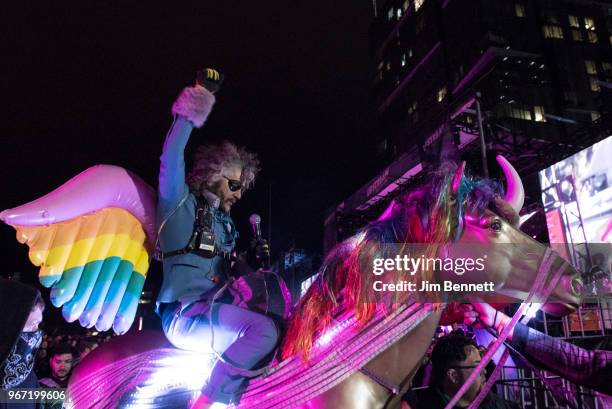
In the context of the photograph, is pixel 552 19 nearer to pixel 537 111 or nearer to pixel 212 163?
pixel 537 111

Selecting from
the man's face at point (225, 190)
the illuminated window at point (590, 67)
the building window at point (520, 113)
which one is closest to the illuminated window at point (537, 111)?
the building window at point (520, 113)

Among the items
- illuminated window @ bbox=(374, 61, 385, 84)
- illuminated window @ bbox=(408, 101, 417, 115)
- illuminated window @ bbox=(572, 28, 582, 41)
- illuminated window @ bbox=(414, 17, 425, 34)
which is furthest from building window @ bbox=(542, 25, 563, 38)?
illuminated window @ bbox=(374, 61, 385, 84)

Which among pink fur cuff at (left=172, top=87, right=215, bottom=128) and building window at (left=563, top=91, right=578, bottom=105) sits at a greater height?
→ building window at (left=563, top=91, right=578, bottom=105)

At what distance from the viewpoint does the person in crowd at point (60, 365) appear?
15.6 ft

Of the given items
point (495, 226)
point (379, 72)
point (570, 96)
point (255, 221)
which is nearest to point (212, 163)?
point (255, 221)

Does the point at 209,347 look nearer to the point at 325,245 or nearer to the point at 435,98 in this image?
the point at 325,245

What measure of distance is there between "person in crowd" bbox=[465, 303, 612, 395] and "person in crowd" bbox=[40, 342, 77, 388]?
4493mm

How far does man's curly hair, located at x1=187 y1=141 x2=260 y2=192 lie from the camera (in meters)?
2.55

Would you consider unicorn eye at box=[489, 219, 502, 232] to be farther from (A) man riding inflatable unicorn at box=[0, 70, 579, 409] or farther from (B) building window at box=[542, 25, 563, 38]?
(B) building window at box=[542, 25, 563, 38]

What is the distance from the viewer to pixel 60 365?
192 inches

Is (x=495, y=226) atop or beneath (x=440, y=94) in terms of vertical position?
beneath

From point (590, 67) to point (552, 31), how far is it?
3955 millimetres

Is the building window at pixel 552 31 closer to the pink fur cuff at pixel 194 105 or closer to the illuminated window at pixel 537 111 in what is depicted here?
the illuminated window at pixel 537 111

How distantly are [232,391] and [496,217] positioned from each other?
59.2 inches
